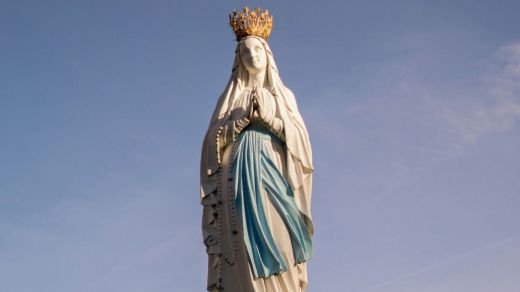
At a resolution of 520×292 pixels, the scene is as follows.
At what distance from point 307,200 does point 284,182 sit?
43 centimetres

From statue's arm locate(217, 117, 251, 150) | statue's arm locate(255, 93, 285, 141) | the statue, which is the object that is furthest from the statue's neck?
statue's arm locate(217, 117, 251, 150)

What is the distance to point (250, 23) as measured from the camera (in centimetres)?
1248

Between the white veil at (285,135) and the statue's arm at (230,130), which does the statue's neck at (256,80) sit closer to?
the white veil at (285,135)

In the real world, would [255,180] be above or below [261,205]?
above

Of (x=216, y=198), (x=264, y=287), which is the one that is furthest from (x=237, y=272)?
(x=216, y=198)

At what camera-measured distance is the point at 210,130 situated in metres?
12.1

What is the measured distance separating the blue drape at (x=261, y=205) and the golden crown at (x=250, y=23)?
1.73m

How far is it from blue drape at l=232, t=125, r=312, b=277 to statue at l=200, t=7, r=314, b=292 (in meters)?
0.01

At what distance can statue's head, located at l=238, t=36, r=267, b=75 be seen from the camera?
12.2 meters

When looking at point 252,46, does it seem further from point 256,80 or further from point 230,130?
point 230,130

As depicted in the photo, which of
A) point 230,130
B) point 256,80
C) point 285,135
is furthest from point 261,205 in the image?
point 256,80

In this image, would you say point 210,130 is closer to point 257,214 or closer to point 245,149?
point 245,149

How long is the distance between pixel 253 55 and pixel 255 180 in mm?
2084

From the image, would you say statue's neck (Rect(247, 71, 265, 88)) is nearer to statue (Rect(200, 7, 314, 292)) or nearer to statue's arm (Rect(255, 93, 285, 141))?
statue (Rect(200, 7, 314, 292))
